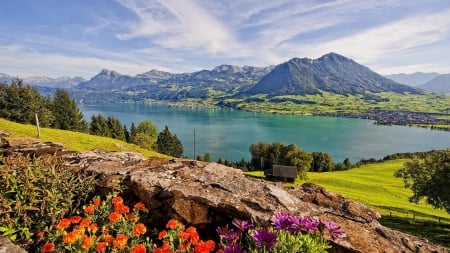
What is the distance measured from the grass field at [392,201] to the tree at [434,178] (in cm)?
404

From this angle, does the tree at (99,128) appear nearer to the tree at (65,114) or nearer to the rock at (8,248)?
the tree at (65,114)

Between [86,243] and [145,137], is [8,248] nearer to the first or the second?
[86,243]

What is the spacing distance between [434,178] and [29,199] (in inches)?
1906

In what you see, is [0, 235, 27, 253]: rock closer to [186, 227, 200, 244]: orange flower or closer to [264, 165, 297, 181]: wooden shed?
[186, 227, 200, 244]: orange flower

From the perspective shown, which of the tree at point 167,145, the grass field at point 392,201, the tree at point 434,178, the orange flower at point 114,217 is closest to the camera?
the orange flower at point 114,217

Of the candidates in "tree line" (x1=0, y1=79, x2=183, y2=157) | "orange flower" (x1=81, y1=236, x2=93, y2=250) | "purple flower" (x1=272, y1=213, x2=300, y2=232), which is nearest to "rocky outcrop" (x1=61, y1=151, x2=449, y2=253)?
"purple flower" (x1=272, y1=213, x2=300, y2=232)

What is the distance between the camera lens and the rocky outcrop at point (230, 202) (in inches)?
300

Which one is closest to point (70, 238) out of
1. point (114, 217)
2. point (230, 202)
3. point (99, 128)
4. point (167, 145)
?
point (114, 217)

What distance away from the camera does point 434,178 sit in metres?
41.1

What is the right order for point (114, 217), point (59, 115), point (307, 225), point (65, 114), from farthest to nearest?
point (65, 114), point (59, 115), point (114, 217), point (307, 225)

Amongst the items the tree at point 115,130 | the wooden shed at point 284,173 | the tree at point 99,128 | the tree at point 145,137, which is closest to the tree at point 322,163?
the wooden shed at point 284,173

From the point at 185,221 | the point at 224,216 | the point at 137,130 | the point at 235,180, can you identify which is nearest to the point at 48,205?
the point at 185,221

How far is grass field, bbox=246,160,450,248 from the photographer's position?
129 ft

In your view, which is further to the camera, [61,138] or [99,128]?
[99,128]
